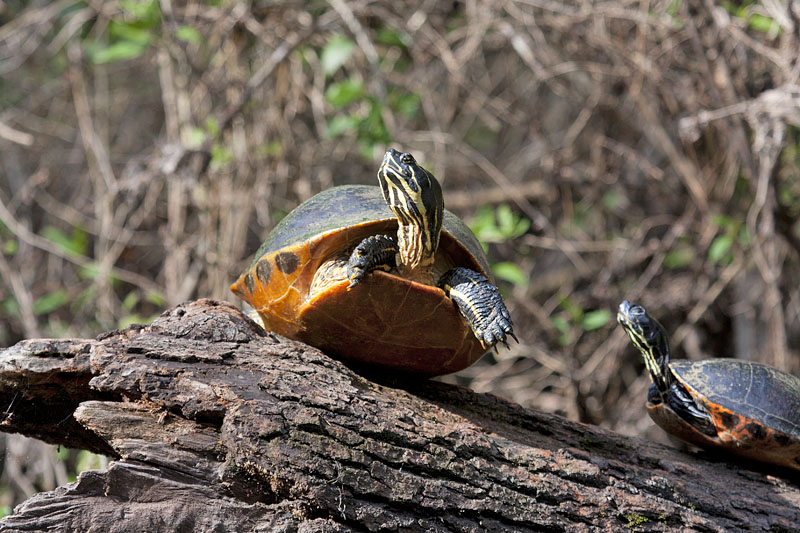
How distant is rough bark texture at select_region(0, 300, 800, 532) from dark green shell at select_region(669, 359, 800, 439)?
0.32 meters

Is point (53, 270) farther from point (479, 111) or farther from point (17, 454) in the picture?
point (479, 111)

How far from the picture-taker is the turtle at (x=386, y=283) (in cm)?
199

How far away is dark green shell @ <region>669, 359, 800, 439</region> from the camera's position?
2.32 meters

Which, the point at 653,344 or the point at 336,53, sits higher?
the point at 336,53

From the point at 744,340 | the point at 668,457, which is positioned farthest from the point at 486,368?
the point at 668,457

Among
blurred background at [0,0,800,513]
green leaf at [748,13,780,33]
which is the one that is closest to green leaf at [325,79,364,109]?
blurred background at [0,0,800,513]

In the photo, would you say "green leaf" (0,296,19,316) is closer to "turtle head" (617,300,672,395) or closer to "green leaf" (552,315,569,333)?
"green leaf" (552,315,569,333)

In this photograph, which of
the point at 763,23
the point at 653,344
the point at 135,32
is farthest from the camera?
the point at 135,32

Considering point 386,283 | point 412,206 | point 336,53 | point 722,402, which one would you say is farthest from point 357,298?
point 336,53

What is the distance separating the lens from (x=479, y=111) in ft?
17.6

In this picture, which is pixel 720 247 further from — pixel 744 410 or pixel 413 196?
pixel 413 196

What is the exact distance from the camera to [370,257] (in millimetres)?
1974

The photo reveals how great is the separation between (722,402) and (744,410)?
0.07 metres

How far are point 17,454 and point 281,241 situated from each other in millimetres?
2820
